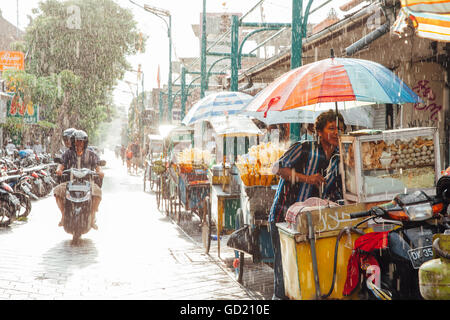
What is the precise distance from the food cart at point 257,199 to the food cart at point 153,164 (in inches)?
299

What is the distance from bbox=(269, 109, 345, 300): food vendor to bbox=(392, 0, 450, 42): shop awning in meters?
1.10

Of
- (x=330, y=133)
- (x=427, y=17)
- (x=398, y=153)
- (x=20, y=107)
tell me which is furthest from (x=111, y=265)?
(x=20, y=107)

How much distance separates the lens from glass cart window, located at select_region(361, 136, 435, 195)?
408 cm

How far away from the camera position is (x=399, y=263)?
9.98ft

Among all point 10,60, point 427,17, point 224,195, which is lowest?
point 224,195

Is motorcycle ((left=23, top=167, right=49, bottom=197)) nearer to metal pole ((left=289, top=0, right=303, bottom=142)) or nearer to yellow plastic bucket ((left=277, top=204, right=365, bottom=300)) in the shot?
metal pole ((left=289, top=0, right=303, bottom=142))

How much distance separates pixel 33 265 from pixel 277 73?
8828 mm

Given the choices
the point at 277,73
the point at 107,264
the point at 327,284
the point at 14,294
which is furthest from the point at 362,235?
the point at 277,73

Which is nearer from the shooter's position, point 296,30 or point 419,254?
point 419,254

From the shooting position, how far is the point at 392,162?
13.4ft

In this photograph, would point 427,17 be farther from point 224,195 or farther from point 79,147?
point 79,147

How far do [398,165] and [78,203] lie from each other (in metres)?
5.67

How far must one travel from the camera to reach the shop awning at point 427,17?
13.9 ft

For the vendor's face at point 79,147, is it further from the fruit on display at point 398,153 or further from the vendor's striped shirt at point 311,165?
the fruit on display at point 398,153
